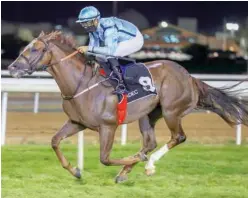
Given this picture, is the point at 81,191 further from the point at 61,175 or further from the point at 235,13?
the point at 235,13

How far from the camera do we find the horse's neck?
17.8ft

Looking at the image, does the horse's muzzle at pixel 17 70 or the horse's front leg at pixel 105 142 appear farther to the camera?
the horse's front leg at pixel 105 142

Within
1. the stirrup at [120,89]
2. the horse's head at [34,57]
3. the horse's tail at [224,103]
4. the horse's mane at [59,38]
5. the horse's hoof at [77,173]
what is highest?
the horse's mane at [59,38]

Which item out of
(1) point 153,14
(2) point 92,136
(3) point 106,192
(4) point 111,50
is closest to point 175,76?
(4) point 111,50

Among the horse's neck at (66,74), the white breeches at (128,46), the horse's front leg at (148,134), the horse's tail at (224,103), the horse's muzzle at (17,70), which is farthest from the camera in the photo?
the horse's tail at (224,103)

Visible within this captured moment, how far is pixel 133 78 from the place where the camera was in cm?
563

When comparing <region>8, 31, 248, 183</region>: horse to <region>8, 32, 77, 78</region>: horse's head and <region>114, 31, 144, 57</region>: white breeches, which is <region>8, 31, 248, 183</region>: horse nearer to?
<region>8, 32, 77, 78</region>: horse's head

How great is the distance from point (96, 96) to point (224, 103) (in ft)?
5.42

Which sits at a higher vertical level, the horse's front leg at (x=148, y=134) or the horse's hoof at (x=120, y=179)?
the horse's front leg at (x=148, y=134)

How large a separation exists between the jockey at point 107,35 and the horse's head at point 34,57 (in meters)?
0.30

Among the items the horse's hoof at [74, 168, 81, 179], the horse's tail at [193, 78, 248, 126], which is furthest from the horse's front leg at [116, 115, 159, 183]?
the horse's hoof at [74, 168, 81, 179]

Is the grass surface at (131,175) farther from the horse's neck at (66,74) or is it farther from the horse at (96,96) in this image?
the horse's neck at (66,74)

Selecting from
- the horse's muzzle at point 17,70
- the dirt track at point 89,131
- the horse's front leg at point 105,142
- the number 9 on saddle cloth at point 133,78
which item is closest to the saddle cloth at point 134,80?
the number 9 on saddle cloth at point 133,78

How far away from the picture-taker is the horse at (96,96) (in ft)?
17.6
